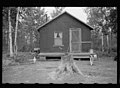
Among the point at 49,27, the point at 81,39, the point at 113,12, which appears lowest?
the point at 81,39

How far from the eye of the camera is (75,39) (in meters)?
12.5

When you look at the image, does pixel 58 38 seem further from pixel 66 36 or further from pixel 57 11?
pixel 57 11

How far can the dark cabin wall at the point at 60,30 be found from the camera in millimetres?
12453

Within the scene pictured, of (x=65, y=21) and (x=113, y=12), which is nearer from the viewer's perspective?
(x=65, y=21)

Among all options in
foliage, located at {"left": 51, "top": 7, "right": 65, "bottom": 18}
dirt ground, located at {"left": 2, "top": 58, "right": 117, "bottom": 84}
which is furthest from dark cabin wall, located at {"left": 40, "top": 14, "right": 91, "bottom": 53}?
foliage, located at {"left": 51, "top": 7, "right": 65, "bottom": 18}

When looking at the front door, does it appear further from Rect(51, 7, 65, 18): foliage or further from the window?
Rect(51, 7, 65, 18): foliage

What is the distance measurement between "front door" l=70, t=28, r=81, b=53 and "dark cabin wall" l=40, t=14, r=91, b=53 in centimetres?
28

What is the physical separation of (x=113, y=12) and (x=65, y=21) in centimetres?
419

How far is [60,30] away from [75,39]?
1238 millimetres

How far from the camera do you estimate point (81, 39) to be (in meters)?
12.5

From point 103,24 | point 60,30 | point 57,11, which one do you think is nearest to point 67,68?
point 60,30
